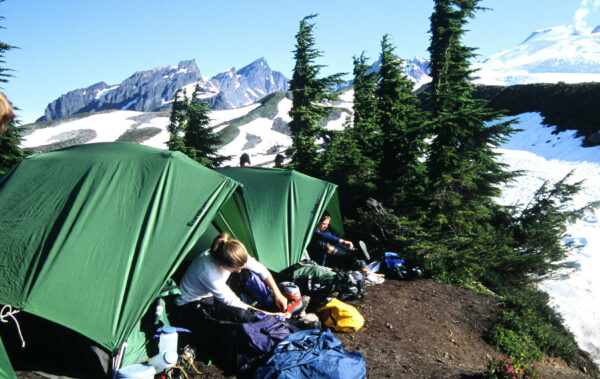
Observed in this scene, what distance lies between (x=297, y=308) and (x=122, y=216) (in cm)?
315

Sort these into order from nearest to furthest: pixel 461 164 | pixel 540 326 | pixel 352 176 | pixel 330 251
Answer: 1. pixel 540 326
2. pixel 330 251
3. pixel 461 164
4. pixel 352 176

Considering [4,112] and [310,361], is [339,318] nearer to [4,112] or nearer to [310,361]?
[310,361]

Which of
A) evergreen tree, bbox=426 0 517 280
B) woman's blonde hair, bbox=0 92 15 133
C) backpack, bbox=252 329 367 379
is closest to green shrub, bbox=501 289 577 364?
evergreen tree, bbox=426 0 517 280

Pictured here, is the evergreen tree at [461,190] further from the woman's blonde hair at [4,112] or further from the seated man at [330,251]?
the woman's blonde hair at [4,112]

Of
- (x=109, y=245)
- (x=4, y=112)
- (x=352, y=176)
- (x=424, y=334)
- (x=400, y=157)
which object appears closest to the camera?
(x=4, y=112)

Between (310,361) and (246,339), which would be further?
(246,339)

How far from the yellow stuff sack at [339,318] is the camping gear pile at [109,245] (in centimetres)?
2

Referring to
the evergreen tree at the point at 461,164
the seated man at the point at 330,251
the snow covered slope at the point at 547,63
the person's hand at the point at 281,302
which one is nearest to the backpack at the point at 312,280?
the person's hand at the point at 281,302

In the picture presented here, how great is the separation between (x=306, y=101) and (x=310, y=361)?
1419 cm

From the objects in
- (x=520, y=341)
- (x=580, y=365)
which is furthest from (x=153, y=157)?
(x=580, y=365)

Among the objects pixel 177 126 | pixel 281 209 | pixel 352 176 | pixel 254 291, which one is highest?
pixel 177 126

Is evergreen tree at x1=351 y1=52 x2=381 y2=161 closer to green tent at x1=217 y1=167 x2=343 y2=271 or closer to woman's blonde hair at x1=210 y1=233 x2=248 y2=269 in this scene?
green tent at x1=217 y1=167 x2=343 y2=271

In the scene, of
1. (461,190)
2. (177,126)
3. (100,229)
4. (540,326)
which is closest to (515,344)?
(540,326)

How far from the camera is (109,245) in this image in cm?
455
